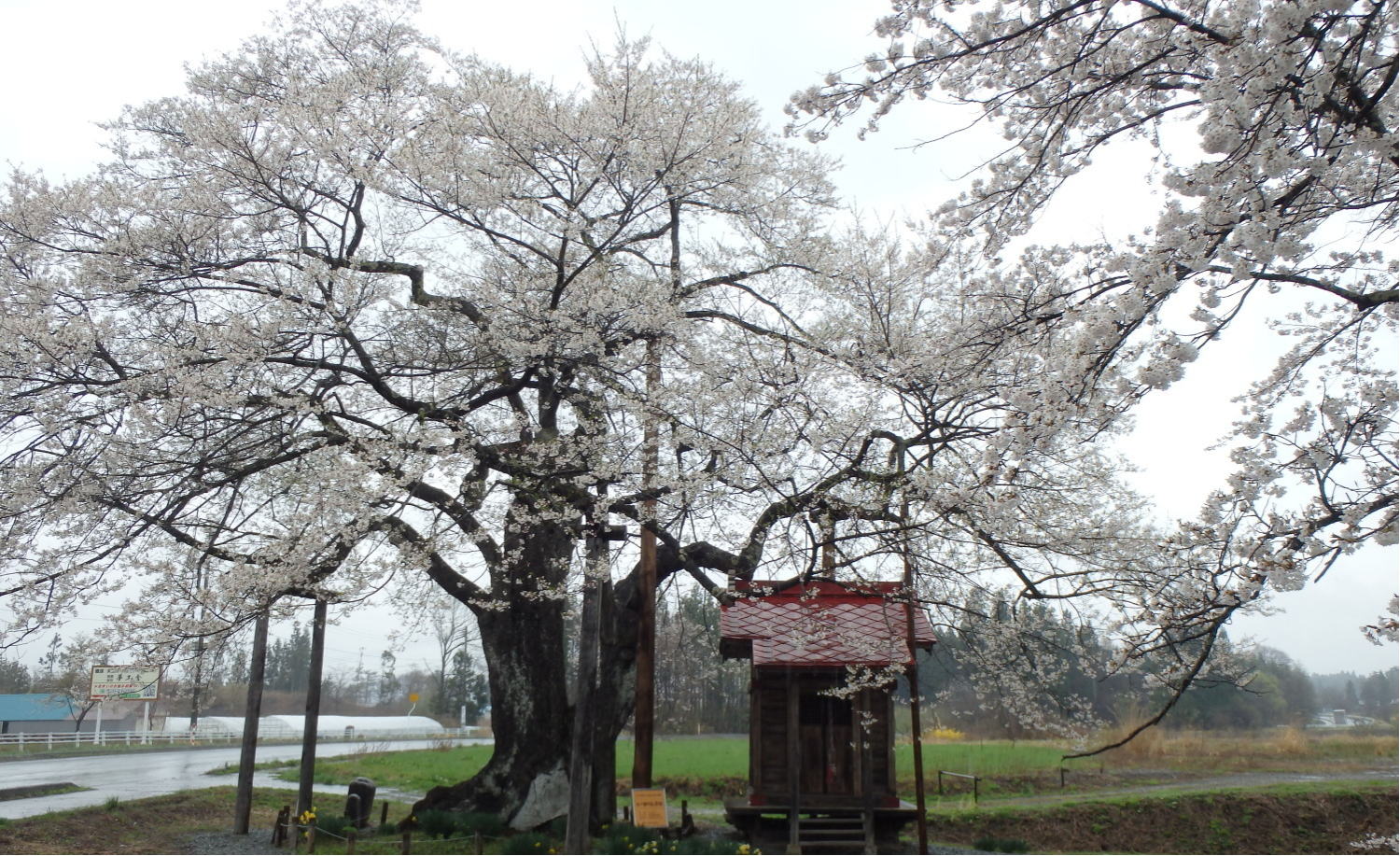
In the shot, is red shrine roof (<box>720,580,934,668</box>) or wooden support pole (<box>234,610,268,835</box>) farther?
wooden support pole (<box>234,610,268,835</box>)

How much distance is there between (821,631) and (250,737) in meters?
7.72

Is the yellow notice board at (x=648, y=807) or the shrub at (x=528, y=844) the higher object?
the yellow notice board at (x=648, y=807)

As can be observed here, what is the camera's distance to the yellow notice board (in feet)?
31.4

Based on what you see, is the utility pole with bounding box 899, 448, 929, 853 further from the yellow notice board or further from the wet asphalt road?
the wet asphalt road

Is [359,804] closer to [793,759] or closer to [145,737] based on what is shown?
[793,759]

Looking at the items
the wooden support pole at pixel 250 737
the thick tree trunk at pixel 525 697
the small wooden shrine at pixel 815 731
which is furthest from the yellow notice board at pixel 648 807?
the wooden support pole at pixel 250 737

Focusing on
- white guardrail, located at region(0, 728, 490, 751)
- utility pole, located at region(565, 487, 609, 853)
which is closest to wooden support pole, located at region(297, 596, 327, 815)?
utility pole, located at region(565, 487, 609, 853)

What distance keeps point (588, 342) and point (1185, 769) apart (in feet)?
61.6

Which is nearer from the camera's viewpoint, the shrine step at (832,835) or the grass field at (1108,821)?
the shrine step at (832,835)

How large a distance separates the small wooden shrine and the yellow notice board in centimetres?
197

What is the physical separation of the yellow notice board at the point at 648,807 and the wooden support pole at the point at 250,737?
489 cm

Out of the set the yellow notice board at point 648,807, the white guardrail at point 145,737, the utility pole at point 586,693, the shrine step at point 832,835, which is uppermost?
the utility pole at point 586,693

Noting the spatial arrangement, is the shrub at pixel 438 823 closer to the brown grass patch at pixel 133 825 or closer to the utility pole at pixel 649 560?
the utility pole at pixel 649 560

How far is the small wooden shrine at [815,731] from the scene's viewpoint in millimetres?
10578
